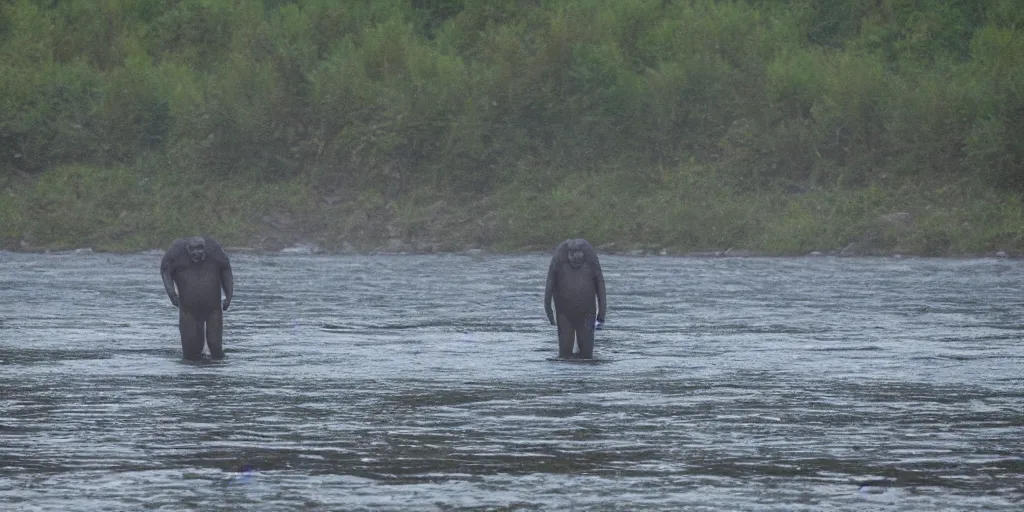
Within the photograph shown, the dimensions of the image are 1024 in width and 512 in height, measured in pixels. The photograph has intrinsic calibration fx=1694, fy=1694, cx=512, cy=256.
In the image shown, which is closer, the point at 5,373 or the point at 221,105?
the point at 5,373

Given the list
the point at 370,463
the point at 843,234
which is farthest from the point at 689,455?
the point at 843,234

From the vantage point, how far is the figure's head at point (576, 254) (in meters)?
17.8

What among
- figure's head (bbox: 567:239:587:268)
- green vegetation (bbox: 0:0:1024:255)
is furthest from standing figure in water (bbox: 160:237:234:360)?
green vegetation (bbox: 0:0:1024:255)

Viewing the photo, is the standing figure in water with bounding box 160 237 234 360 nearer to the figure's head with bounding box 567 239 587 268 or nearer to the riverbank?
the figure's head with bounding box 567 239 587 268

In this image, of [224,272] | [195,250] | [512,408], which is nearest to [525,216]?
[224,272]

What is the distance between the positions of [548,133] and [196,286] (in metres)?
41.5

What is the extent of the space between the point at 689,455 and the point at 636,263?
107ft

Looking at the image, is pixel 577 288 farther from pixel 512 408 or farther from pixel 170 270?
pixel 170 270

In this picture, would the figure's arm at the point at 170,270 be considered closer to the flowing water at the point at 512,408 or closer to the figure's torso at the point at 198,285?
the figure's torso at the point at 198,285

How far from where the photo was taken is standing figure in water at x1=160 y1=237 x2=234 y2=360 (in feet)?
58.7

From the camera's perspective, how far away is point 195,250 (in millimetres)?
17953

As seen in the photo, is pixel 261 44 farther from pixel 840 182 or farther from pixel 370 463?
pixel 370 463

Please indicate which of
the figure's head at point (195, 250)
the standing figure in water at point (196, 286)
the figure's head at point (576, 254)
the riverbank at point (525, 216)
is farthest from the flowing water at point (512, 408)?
the riverbank at point (525, 216)

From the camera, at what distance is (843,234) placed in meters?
48.4
